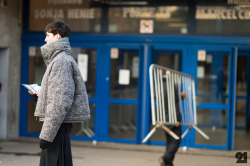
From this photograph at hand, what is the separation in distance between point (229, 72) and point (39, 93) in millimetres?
6120

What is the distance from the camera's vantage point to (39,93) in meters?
3.96

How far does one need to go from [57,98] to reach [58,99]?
0.01 metres

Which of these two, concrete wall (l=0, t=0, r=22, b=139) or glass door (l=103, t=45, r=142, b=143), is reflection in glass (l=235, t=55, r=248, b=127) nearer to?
glass door (l=103, t=45, r=142, b=143)

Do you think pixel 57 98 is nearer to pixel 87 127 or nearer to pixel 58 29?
pixel 58 29

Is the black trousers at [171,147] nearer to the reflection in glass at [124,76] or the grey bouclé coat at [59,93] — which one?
the reflection in glass at [124,76]

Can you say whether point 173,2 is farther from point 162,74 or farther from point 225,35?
point 162,74

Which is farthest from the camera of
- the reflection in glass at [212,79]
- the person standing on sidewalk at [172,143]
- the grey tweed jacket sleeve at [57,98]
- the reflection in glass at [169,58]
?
the reflection in glass at [169,58]

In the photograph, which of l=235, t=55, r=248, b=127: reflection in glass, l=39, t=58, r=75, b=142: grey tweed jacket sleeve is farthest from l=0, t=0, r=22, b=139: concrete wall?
l=235, t=55, r=248, b=127: reflection in glass

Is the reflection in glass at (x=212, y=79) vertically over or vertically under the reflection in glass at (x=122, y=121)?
over

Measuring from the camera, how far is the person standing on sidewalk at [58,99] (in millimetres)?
3807

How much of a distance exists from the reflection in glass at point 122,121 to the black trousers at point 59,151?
5.69 metres

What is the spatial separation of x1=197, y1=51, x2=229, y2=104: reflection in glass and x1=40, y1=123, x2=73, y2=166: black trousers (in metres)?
5.84

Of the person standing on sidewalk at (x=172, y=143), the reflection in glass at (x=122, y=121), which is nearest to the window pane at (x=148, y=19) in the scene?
the reflection in glass at (x=122, y=121)

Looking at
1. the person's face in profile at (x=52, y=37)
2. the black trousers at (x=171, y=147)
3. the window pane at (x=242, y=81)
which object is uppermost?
the person's face in profile at (x=52, y=37)
